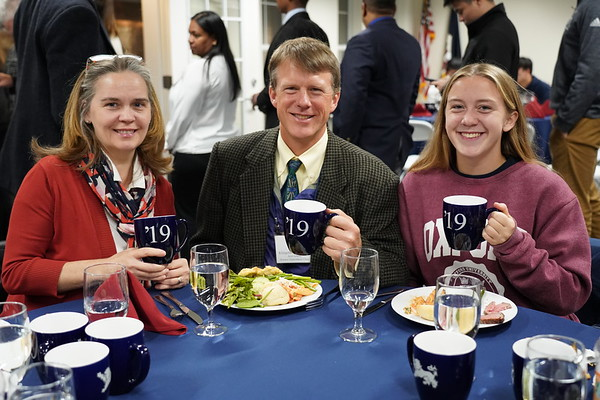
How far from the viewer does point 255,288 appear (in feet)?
5.22

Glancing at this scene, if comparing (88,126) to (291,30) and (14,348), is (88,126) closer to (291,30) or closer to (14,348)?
(14,348)

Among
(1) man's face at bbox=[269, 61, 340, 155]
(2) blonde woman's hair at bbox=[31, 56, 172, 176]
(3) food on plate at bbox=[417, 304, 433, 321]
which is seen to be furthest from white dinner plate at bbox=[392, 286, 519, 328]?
(2) blonde woman's hair at bbox=[31, 56, 172, 176]

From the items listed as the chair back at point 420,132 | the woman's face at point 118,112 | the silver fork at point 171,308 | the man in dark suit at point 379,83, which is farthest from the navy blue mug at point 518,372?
the chair back at point 420,132

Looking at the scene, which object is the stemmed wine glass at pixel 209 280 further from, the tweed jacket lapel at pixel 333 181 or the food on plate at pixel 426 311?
the tweed jacket lapel at pixel 333 181

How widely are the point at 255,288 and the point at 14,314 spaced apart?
1.99ft

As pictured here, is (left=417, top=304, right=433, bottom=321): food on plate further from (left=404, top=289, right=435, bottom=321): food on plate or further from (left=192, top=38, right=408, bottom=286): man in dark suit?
(left=192, top=38, right=408, bottom=286): man in dark suit

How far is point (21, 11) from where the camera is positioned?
263 cm

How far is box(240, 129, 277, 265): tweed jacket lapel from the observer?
2.04 metres

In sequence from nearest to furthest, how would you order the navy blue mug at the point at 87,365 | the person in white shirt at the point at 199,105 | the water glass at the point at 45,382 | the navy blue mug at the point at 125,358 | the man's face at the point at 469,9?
the water glass at the point at 45,382 < the navy blue mug at the point at 87,365 < the navy blue mug at the point at 125,358 < the man's face at the point at 469,9 < the person in white shirt at the point at 199,105

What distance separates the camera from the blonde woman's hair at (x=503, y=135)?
6.33 feet

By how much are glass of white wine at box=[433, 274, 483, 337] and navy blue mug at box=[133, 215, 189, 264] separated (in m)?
0.69

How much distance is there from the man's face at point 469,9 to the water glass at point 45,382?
133 inches

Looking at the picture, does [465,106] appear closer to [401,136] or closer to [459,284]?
[459,284]

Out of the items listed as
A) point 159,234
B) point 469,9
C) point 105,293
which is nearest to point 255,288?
point 159,234
